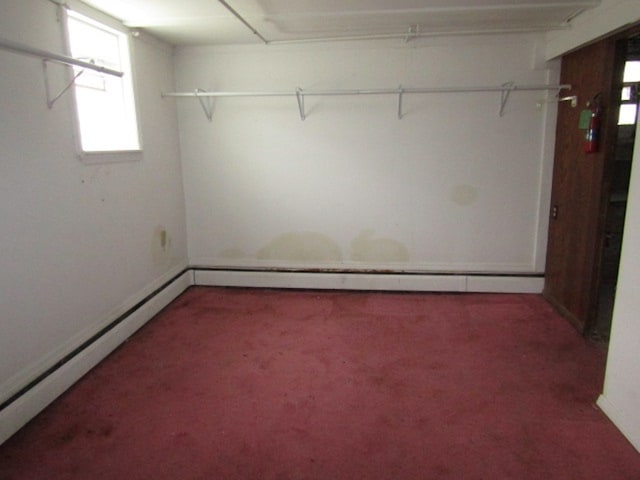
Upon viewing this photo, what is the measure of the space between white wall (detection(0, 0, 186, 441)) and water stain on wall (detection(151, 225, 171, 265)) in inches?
5.1

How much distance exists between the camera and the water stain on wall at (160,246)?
11.1 feet

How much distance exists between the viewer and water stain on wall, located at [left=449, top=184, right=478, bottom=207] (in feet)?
11.9

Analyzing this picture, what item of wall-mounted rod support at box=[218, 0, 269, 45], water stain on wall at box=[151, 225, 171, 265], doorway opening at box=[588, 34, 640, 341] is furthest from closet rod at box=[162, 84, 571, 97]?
water stain on wall at box=[151, 225, 171, 265]

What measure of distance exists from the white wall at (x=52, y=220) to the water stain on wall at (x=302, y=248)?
3.71ft

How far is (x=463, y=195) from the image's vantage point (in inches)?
143

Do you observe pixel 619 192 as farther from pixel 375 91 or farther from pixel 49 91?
pixel 49 91

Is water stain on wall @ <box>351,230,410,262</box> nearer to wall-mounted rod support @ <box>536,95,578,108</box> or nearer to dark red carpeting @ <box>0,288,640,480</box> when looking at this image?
dark red carpeting @ <box>0,288,640,480</box>

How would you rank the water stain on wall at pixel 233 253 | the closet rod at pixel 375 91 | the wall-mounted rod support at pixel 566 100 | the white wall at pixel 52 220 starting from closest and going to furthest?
1. the white wall at pixel 52 220
2. the wall-mounted rod support at pixel 566 100
3. the closet rod at pixel 375 91
4. the water stain on wall at pixel 233 253

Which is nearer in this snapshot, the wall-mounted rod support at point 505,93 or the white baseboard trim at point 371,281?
the wall-mounted rod support at point 505,93

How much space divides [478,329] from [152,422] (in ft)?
7.32

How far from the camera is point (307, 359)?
269 cm

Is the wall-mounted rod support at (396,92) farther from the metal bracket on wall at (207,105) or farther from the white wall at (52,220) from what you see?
the white wall at (52,220)

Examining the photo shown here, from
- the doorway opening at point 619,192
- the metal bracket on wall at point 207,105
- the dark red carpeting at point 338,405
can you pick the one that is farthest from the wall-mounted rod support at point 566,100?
the metal bracket on wall at point 207,105

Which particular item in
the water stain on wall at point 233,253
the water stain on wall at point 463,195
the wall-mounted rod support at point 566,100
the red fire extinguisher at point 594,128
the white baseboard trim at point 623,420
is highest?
the wall-mounted rod support at point 566,100
